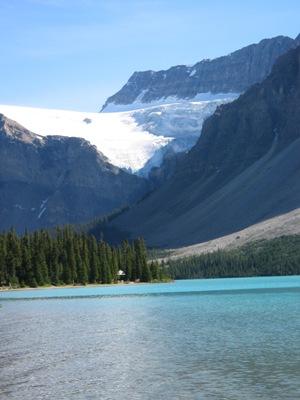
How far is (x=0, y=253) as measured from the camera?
525 feet

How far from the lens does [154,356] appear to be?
52219 millimetres

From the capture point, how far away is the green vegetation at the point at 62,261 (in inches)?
6412

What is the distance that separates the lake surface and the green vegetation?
249ft

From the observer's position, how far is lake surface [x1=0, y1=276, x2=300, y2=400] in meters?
41.2

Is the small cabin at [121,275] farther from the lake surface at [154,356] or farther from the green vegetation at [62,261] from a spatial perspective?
the lake surface at [154,356]

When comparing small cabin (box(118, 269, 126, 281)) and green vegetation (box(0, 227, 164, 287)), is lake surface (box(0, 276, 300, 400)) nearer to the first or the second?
green vegetation (box(0, 227, 164, 287))

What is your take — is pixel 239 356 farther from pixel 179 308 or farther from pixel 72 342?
pixel 179 308

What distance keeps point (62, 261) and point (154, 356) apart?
124159mm

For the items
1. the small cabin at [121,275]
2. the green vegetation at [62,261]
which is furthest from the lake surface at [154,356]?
the small cabin at [121,275]

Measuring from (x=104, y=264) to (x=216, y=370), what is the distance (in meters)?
137

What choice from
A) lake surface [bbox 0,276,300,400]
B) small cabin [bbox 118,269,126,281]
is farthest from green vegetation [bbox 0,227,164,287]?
lake surface [bbox 0,276,300,400]

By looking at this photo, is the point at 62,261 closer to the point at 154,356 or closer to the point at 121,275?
the point at 121,275

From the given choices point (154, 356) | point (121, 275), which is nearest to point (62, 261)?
point (121, 275)

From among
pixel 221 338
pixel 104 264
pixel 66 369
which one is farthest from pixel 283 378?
pixel 104 264
